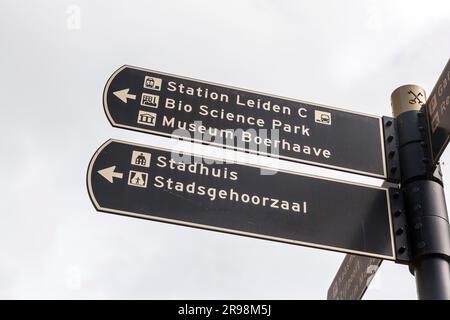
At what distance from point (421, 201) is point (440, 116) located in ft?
1.43

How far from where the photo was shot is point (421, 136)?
3904mm

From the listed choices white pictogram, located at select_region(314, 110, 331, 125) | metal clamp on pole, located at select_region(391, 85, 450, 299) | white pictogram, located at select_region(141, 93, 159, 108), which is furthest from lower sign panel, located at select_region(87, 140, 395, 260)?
white pictogram, located at select_region(314, 110, 331, 125)

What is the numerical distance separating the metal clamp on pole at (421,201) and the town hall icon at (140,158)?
1.24 metres

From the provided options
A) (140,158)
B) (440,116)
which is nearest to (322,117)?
(440,116)

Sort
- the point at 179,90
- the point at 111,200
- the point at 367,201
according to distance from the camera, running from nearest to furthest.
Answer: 1. the point at 111,200
2. the point at 367,201
3. the point at 179,90

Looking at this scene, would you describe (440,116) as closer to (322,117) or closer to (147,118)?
(322,117)

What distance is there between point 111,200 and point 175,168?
354 mm

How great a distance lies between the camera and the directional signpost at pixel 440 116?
12.2ft

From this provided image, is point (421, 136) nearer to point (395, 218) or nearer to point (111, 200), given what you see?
point (395, 218)

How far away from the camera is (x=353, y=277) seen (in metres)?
4.18

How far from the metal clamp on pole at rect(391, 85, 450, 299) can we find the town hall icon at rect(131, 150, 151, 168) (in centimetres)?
124

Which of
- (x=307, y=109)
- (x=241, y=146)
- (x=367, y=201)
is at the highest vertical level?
(x=307, y=109)

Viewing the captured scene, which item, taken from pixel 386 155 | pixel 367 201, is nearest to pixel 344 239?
pixel 367 201

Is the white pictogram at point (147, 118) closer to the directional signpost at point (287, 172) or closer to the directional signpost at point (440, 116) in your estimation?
the directional signpost at point (287, 172)
